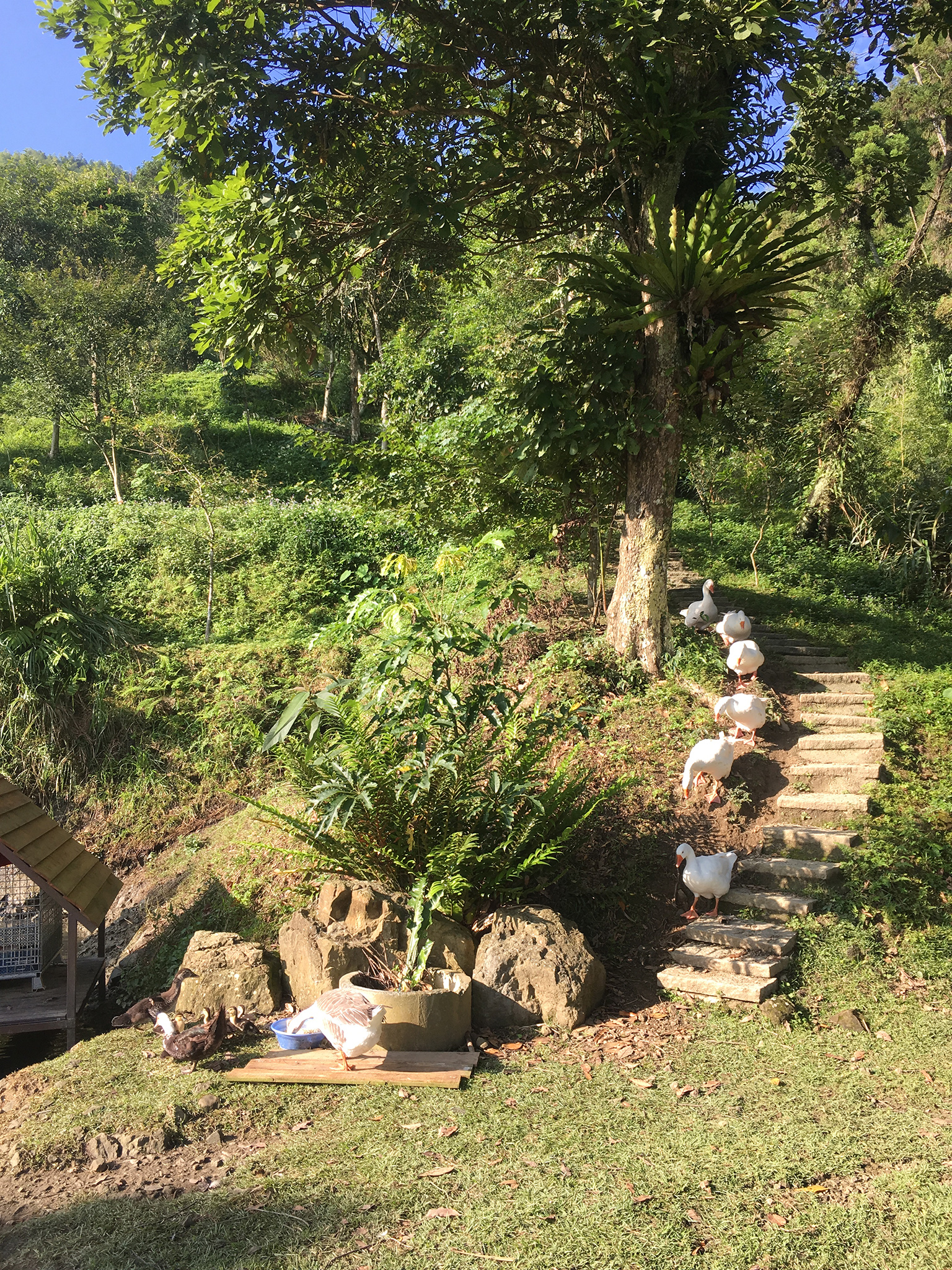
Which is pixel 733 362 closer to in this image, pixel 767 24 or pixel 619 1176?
pixel 767 24

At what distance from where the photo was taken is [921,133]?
1900 centimetres

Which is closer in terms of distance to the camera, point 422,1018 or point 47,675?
point 422,1018

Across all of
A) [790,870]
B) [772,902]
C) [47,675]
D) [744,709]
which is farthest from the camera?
[47,675]

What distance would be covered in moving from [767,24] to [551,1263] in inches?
247

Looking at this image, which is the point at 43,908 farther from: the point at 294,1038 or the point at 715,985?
the point at 715,985

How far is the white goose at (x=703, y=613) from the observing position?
7797 mm

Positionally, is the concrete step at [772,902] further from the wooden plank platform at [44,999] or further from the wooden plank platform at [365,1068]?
the wooden plank platform at [44,999]

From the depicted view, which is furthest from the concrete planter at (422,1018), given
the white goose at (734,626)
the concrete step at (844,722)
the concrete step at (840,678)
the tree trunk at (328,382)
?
the tree trunk at (328,382)

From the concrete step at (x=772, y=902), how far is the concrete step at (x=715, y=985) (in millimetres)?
665

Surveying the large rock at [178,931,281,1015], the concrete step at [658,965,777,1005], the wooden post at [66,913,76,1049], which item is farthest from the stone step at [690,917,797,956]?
the wooden post at [66,913,76,1049]

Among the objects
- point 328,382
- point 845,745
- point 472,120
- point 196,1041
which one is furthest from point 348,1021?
point 328,382

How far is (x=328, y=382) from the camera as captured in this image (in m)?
22.0

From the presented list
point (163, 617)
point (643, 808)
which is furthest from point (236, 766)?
point (643, 808)

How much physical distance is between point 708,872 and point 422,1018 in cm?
189
